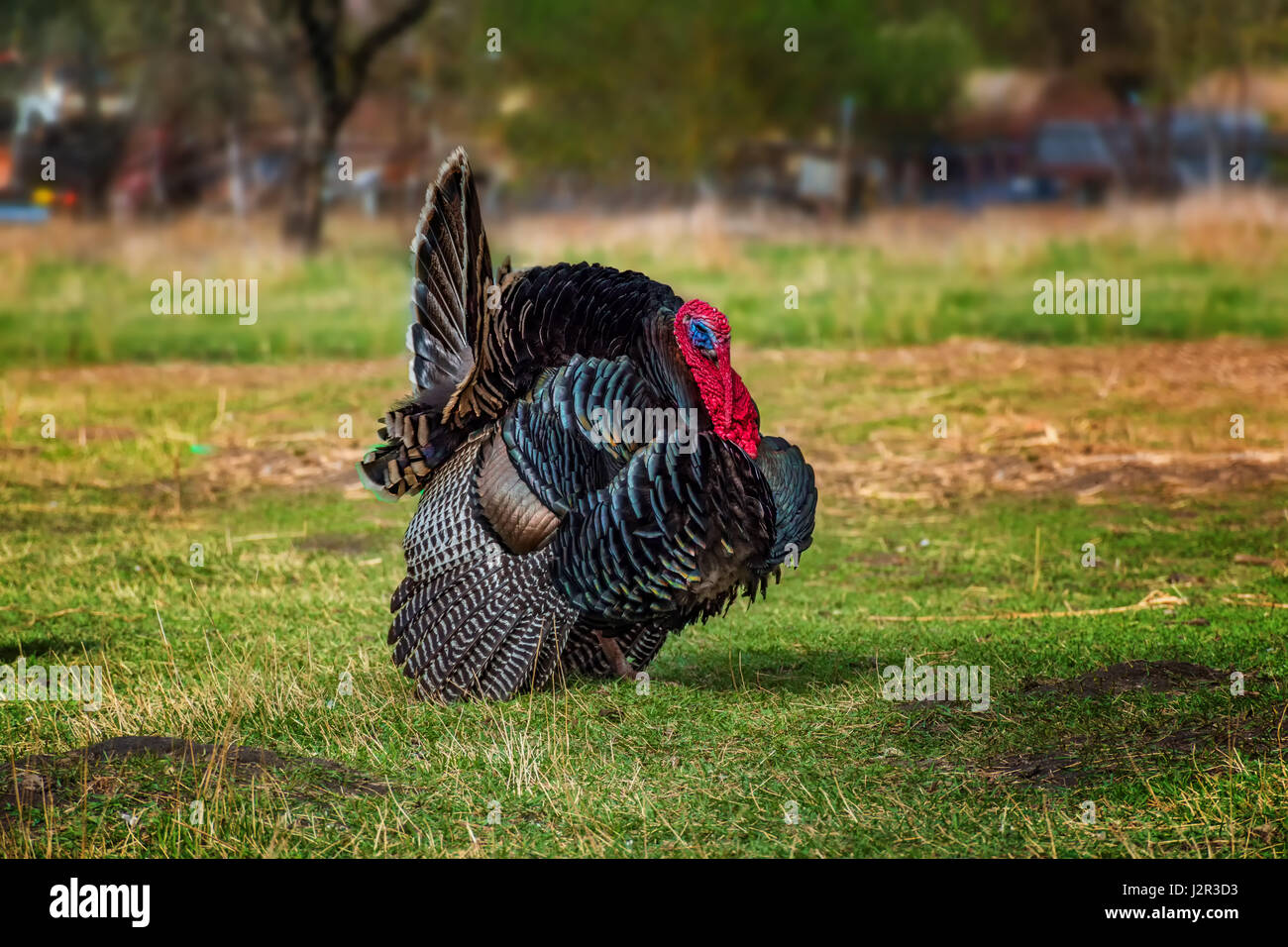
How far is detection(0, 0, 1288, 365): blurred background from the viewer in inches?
765

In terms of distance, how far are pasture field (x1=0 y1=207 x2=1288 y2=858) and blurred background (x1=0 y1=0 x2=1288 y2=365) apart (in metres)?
3.99

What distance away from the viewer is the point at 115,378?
46.6ft

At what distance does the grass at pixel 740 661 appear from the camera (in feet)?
16.2

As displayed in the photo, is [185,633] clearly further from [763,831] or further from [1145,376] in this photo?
[1145,376]

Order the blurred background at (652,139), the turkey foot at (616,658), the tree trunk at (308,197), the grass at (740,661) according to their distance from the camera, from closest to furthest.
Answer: the grass at (740,661), the turkey foot at (616,658), the blurred background at (652,139), the tree trunk at (308,197)

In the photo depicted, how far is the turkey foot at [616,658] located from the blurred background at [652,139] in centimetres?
1192

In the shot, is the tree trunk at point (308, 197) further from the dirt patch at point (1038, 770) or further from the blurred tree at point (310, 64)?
the dirt patch at point (1038, 770)

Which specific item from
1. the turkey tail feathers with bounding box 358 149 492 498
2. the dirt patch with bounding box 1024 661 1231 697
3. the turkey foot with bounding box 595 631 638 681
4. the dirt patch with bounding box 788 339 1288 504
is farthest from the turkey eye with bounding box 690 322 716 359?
the dirt patch with bounding box 788 339 1288 504

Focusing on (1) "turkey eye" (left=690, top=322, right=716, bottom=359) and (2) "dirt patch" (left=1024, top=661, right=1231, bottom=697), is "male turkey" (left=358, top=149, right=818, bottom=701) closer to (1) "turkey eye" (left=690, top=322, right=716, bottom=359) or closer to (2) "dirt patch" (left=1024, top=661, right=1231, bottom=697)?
(1) "turkey eye" (left=690, top=322, right=716, bottom=359)

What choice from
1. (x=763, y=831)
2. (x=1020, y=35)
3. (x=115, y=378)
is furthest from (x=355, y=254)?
(x=763, y=831)

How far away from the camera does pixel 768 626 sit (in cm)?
748

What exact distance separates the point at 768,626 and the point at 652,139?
1540 cm

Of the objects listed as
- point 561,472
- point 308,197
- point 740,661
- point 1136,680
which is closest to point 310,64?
point 308,197

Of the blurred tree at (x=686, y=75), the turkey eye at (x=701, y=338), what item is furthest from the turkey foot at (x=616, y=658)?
the blurred tree at (x=686, y=75)
